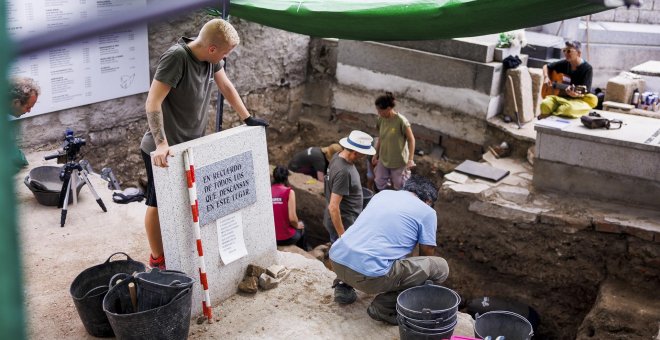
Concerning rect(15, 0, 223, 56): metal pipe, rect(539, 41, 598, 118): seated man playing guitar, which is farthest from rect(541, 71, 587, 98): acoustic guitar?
rect(15, 0, 223, 56): metal pipe

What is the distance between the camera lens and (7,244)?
2.48ft

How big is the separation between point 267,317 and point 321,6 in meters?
2.74

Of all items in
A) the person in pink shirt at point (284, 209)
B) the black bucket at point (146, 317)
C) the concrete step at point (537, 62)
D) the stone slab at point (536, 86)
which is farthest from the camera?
the concrete step at point (537, 62)

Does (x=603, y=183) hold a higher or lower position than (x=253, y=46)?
lower

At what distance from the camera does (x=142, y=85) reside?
8.37m

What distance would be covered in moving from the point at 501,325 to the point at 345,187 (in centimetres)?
198

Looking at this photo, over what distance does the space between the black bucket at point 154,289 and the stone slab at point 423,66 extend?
5.64 m

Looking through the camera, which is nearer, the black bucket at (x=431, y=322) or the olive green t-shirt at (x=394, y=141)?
the black bucket at (x=431, y=322)

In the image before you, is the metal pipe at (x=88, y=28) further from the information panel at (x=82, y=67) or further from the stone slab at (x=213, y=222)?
the information panel at (x=82, y=67)

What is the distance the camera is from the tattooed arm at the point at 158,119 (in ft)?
15.0

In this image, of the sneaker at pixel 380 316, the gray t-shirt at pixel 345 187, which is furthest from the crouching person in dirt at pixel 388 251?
the gray t-shirt at pixel 345 187

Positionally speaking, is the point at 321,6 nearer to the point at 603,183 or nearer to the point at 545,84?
the point at 603,183

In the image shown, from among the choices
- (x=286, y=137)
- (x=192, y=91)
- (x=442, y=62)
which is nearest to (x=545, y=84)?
(x=442, y=62)

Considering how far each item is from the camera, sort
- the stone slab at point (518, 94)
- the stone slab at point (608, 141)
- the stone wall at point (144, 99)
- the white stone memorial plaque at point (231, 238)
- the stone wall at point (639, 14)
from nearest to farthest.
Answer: the white stone memorial plaque at point (231, 238) < the stone slab at point (608, 141) < the stone wall at point (144, 99) < the stone slab at point (518, 94) < the stone wall at point (639, 14)
